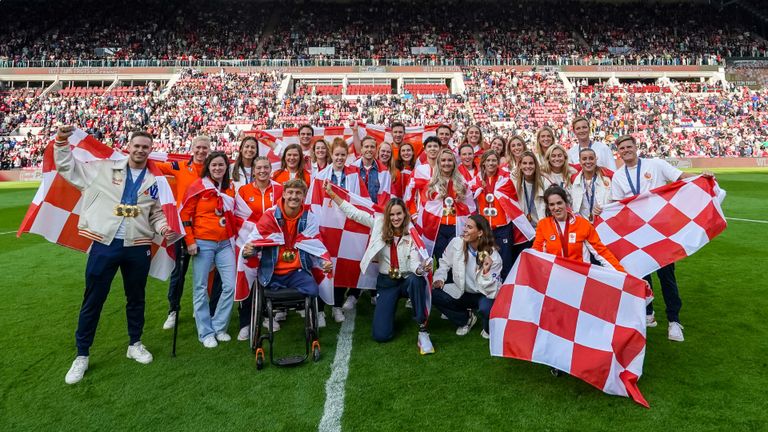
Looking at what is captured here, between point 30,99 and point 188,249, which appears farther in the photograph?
point 30,99

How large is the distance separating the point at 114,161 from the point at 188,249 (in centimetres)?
97

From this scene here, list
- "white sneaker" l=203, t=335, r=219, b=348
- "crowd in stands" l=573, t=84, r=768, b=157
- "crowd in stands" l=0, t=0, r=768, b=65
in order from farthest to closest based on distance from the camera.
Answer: "crowd in stands" l=0, t=0, r=768, b=65 → "crowd in stands" l=573, t=84, r=768, b=157 → "white sneaker" l=203, t=335, r=219, b=348

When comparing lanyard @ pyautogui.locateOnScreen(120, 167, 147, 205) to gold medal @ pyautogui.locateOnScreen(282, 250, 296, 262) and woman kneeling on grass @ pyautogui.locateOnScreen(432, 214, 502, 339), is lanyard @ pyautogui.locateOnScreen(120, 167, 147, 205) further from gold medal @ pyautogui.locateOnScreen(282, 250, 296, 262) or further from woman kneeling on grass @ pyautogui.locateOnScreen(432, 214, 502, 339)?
woman kneeling on grass @ pyautogui.locateOnScreen(432, 214, 502, 339)

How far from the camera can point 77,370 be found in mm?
3637

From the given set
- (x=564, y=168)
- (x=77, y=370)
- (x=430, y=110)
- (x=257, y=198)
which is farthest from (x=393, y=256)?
(x=430, y=110)

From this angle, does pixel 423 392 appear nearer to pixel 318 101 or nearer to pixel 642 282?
pixel 642 282

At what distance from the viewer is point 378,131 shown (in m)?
7.32

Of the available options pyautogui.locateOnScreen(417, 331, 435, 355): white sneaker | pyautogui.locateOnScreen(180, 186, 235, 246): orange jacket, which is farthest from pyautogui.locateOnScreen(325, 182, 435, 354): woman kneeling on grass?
pyautogui.locateOnScreen(180, 186, 235, 246): orange jacket

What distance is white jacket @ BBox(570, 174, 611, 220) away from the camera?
4.51 metres

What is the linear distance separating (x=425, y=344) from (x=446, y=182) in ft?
5.79

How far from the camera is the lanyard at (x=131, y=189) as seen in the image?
3.75 meters

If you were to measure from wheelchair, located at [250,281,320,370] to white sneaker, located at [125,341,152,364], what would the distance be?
91 centimetres

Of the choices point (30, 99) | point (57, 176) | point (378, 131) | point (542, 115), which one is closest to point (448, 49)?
point (542, 115)

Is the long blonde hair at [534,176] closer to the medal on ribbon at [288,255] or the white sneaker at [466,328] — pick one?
the white sneaker at [466,328]
